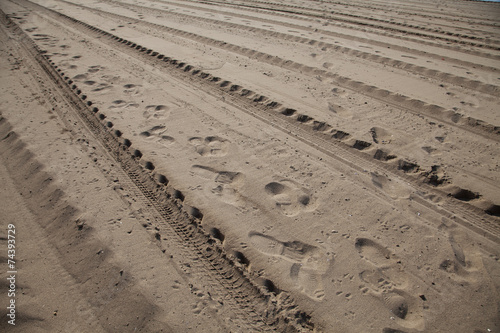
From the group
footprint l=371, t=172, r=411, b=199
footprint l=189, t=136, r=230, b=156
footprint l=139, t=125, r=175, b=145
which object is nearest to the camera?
footprint l=371, t=172, r=411, b=199

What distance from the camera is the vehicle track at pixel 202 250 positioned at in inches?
75.5

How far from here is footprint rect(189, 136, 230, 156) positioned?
331cm

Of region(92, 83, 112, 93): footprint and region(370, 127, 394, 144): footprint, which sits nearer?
region(370, 127, 394, 144): footprint

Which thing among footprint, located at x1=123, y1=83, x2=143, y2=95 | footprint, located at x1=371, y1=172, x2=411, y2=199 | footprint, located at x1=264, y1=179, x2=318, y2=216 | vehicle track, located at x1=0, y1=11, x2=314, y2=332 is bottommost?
vehicle track, located at x1=0, y1=11, x2=314, y2=332

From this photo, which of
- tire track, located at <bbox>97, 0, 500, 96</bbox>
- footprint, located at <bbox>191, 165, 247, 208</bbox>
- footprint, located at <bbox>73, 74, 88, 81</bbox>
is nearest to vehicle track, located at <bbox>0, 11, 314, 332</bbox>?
footprint, located at <bbox>191, 165, 247, 208</bbox>

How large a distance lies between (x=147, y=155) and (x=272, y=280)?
1991mm

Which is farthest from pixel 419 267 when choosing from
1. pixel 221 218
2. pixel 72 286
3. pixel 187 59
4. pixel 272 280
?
pixel 187 59

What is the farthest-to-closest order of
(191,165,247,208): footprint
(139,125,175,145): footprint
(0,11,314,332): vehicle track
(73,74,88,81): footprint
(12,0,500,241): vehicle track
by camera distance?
(73,74,88,81): footprint
(139,125,175,145): footprint
(191,165,247,208): footprint
(12,0,500,241): vehicle track
(0,11,314,332): vehicle track

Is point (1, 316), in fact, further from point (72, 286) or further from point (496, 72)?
point (496, 72)

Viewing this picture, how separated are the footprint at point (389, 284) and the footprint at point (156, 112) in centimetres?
295

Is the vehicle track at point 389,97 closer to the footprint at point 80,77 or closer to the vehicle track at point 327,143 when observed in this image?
the vehicle track at point 327,143

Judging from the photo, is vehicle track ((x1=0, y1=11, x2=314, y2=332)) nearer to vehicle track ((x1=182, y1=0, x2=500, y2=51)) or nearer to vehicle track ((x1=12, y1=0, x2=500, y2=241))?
vehicle track ((x1=12, y1=0, x2=500, y2=241))

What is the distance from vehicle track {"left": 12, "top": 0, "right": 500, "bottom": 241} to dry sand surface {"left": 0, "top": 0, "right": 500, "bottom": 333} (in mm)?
22

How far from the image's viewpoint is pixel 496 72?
17.9ft
